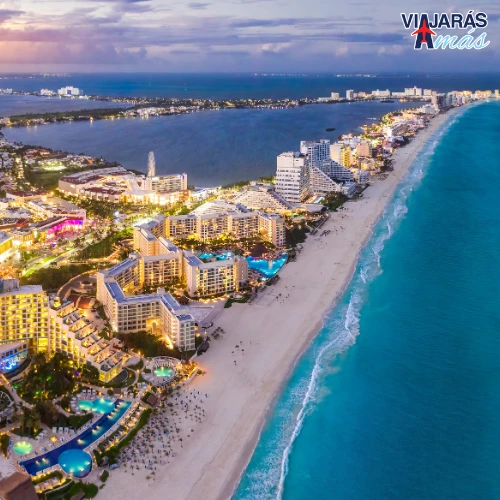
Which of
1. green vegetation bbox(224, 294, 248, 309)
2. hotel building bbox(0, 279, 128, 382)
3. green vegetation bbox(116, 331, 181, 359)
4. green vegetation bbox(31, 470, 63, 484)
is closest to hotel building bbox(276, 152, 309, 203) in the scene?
green vegetation bbox(224, 294, 248, 309)

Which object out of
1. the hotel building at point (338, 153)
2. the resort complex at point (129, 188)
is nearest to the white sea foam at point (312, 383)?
the resort complex at point (129, 188)

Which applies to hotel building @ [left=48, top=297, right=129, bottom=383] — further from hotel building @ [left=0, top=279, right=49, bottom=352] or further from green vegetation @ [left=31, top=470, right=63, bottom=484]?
green vegetation @ [left=31, top=470, right=63, bottom=484]

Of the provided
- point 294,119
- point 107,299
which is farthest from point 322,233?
point 294,119

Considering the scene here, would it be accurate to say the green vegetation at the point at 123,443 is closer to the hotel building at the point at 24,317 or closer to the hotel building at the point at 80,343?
the hotel building at the point at 80,343

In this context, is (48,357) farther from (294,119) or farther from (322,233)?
(294,119)

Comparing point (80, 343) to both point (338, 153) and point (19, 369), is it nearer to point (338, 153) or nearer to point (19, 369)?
point (19, 369)

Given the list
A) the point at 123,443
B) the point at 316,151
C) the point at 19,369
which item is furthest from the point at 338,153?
the point at 123,443

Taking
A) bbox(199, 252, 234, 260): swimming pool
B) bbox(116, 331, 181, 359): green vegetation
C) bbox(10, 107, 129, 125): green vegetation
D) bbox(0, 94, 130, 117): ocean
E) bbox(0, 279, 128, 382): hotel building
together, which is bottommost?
bbox(116, 331, 181, 359): green vegetation
